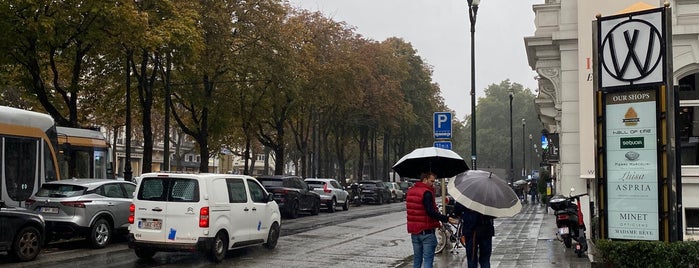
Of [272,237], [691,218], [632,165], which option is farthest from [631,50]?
[272,237]

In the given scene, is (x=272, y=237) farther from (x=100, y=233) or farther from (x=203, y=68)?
(x=203, y=68)

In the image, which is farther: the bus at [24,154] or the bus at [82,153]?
the bus at [82,153]

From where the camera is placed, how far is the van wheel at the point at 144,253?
12.9 metres

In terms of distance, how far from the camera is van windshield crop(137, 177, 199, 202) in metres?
12.4

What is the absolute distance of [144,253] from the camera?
13000mm

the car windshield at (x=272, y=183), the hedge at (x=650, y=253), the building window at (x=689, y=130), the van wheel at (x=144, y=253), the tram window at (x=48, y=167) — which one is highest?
the building window at (x=689, y=130)

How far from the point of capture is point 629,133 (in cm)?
990

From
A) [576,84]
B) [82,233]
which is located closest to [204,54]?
[82,233]

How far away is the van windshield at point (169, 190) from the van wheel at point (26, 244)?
1996 millimetres

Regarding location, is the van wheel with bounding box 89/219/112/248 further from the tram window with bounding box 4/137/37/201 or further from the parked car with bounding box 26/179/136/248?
the tram window with bounding box 4/137/37/201

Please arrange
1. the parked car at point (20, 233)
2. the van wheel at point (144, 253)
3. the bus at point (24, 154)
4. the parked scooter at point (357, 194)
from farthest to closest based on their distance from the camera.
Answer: the parked scooter at point (357, 194) → the bus at point (24, 154) → the van wheel at point (144, 253) → the parked car at point (20, 233)

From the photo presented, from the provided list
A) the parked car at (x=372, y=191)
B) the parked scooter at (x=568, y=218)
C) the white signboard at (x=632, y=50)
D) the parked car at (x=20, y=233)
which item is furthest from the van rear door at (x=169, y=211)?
the parked car at (x=372, y=191)

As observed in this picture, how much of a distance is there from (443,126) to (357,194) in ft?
87.2

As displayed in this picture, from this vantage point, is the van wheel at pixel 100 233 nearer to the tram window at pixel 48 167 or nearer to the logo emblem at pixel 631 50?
the tram window at pixel 48 167
